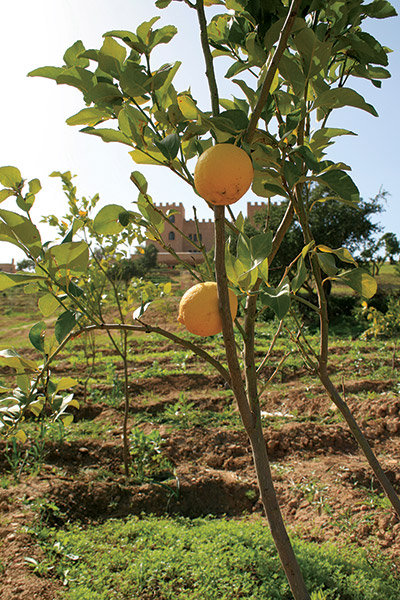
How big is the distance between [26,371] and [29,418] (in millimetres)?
3996

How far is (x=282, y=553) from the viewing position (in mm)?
1062

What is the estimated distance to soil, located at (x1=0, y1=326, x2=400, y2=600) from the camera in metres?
2.49

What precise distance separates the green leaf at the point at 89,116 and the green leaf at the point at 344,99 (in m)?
0.48

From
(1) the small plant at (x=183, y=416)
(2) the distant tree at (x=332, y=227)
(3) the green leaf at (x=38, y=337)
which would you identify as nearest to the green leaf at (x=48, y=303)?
(3) the green leaf at (x=38, y=337)

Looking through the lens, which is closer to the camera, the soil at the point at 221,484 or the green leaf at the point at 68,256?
the green leaf at the point at 68,256

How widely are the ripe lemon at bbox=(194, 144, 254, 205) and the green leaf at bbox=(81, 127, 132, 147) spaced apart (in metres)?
0.26

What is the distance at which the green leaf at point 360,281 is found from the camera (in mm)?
838

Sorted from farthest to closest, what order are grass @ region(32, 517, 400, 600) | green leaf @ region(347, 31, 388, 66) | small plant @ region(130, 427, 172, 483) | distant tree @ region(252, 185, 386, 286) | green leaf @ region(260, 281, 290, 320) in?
distant tree @ region(252, 185, 386, 286), small plant @ region(130, 427, 172, 483), grass @ region(32, 517, 400, 600), green leaf @ region(347, 31, 388, 66), green leaf @ region(260, 281, 290, 320)

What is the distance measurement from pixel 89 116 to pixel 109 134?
77mm

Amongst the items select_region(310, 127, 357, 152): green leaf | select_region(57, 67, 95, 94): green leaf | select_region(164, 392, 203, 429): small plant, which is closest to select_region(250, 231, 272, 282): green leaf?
select_region(310, 127, 357, 152): green leaf

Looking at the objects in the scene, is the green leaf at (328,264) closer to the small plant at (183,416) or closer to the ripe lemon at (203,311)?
the ripe lemon at (203,311)

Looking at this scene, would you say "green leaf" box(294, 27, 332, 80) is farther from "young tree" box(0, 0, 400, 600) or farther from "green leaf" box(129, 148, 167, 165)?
"green leaf" box(129, 148, 167, 165)

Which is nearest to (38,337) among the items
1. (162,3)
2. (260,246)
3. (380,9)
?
(260,246)

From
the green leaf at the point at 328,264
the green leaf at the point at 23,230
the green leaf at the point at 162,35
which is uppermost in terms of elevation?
the green leaf at the point at 162,35
